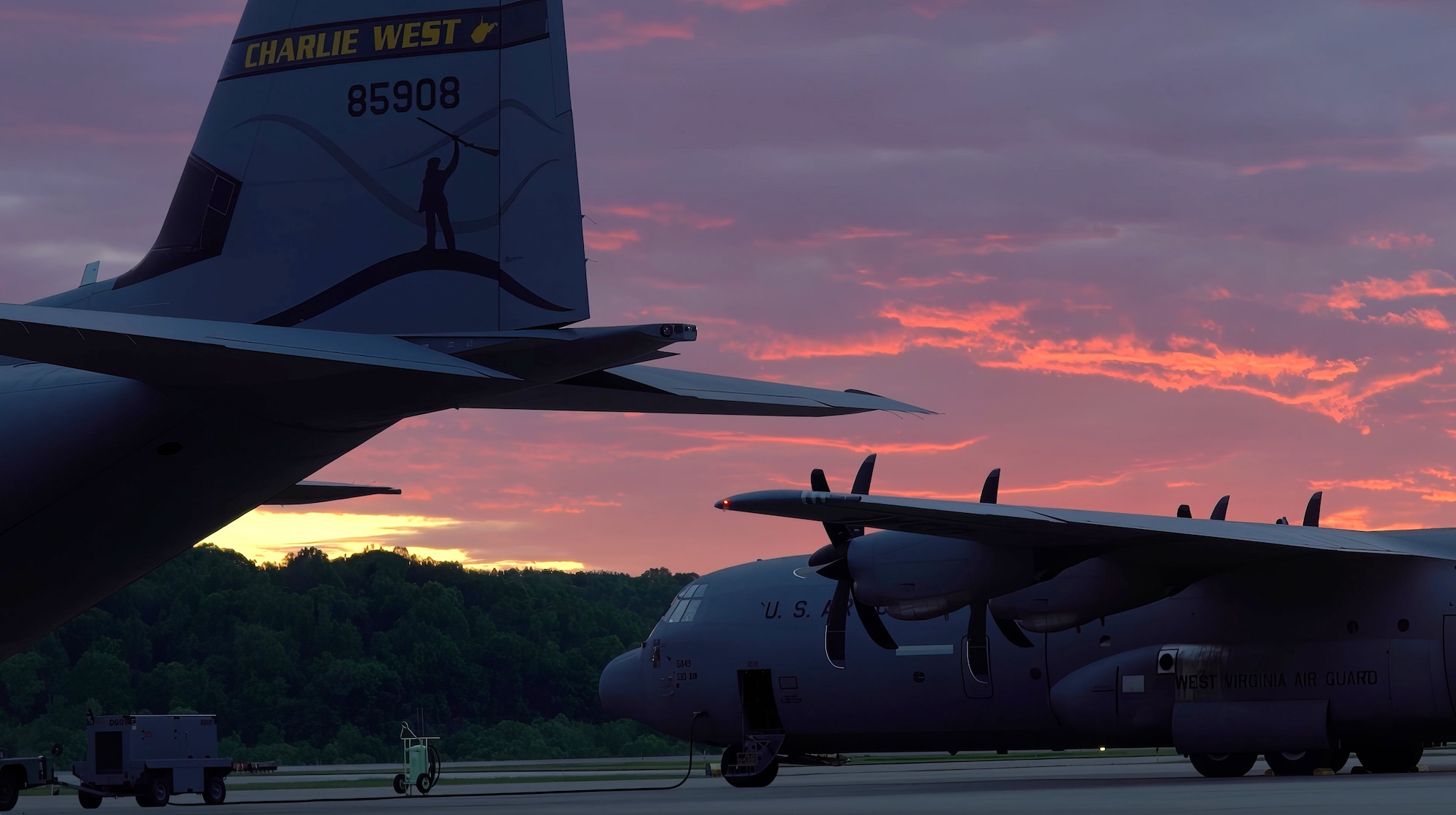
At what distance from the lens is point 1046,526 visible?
17750 millimetres

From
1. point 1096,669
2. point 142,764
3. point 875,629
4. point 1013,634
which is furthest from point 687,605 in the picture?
point 142,764

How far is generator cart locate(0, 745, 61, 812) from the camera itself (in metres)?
24.2

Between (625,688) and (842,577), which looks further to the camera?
(625,688)

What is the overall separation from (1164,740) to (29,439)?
15.9m

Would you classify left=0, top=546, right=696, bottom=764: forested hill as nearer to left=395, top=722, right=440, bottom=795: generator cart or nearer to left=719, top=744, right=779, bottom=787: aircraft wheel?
left=395, top=722, right=440, bottom=795: generator cart

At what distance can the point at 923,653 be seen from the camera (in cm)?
2302

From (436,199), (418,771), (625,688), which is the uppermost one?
(436,199)

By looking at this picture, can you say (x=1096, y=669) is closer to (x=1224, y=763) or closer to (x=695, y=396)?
(x=1224, y=763)

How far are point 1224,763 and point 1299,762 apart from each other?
992mm

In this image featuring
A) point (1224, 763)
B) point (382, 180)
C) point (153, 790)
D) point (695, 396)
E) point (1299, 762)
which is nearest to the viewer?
point (695, 396)

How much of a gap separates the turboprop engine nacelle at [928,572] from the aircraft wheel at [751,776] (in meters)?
5.77

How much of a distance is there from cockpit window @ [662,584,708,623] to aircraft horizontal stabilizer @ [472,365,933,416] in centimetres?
1340

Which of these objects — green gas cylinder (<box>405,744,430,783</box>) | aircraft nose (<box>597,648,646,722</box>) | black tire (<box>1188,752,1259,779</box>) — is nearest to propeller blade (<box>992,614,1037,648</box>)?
black tire (<box>1188,752,1259,779</box>)

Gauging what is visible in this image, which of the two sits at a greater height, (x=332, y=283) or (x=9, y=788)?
(x=332, y=283)
